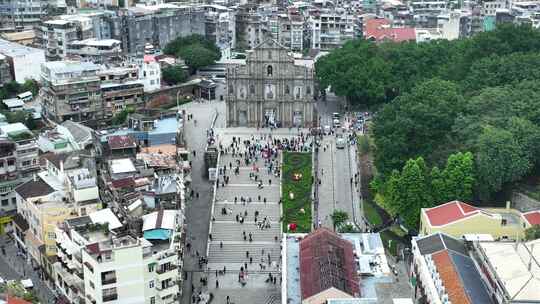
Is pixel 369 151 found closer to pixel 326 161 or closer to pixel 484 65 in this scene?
pixel 326 161

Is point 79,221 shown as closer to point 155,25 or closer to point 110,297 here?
point 110,297

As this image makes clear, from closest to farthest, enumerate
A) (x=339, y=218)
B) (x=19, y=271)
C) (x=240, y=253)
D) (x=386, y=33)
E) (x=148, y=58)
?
(x=19, y=271) → (x=240, y=253) → (x=339, y=218) → (x=148, y=58) → (x=386, y=33)

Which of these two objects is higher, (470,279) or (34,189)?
(34,189)

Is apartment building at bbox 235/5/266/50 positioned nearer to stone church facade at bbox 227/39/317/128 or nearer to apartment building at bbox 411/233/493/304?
stone church facade at bbox 227/39/317/128

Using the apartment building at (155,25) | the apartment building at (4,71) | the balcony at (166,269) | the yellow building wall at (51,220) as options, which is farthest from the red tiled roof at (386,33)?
the balcony at (166,269)

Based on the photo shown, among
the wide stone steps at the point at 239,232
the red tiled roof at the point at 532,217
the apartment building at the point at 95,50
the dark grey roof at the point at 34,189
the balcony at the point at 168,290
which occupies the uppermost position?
the apartment building at the point at 95,50

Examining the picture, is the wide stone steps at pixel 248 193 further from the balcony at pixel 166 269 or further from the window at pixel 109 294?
the window at pixel 109 294

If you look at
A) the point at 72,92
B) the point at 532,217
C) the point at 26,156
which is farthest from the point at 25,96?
the point at 532,217
